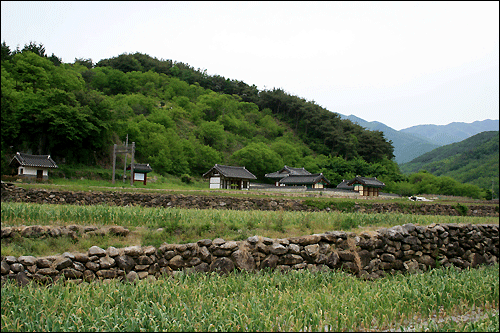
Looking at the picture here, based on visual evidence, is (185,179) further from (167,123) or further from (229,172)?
(167,123)

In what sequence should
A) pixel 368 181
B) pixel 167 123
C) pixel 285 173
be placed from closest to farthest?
pixel 368 181 → pixel 285 173 → pixel 167 123

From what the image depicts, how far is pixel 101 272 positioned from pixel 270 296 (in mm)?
3602

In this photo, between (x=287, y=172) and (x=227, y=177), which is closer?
(x=227, y=177)

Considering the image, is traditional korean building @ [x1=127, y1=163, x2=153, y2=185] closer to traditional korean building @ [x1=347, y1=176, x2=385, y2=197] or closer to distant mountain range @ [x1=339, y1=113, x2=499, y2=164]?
traditional korean building @ [x1=347, y1=176, x2=385, y2=197]

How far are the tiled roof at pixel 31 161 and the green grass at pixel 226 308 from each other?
2601 cm

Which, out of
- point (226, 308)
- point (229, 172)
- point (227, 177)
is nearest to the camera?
point (226, 308)

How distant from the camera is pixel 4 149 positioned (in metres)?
28.1

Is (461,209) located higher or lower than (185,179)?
lower

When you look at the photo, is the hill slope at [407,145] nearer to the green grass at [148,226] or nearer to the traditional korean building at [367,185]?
the traditional korean building at [367,185]

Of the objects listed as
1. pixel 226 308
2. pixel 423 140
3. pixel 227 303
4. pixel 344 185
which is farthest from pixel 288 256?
pixel 423 140

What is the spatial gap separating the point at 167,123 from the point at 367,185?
3789cm

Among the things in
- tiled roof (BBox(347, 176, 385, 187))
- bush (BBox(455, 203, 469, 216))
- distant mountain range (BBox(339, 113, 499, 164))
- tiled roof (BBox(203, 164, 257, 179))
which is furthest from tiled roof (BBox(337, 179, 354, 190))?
distant mountain range (BBox(339, 113, 499, 164))

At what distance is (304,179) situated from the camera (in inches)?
1592

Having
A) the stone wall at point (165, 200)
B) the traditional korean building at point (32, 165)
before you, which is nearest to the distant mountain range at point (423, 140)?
the stone wall at point (165, 200)
